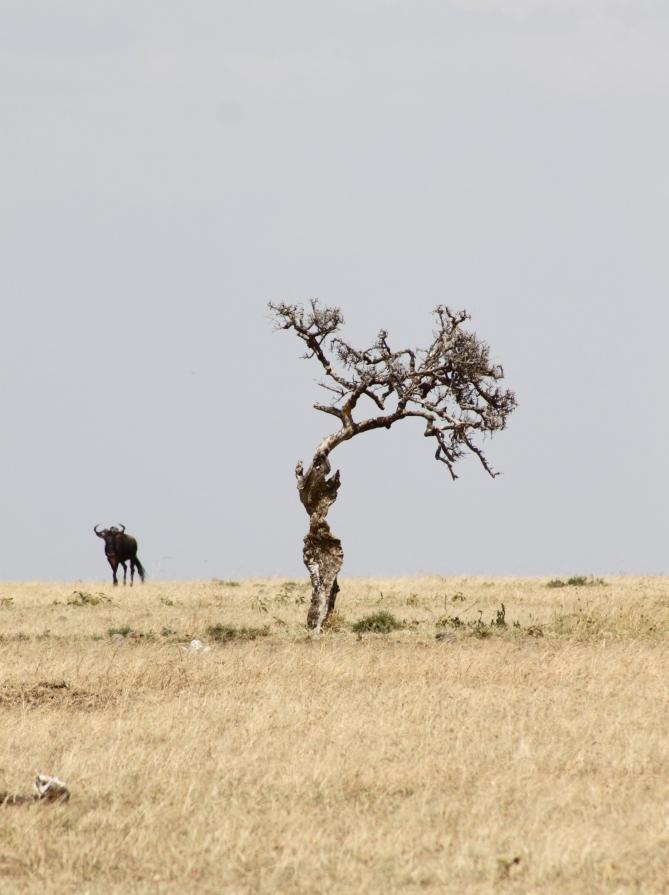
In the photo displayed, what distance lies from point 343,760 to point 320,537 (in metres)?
14.1

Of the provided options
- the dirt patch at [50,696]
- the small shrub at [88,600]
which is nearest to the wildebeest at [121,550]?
the small shrub at [88,600]

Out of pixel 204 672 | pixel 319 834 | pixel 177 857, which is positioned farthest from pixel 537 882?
pixel 204 672

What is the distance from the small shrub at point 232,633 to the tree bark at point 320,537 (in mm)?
1743

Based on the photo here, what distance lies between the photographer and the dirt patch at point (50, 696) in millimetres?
16172

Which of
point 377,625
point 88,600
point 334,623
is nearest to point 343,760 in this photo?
point 377,625

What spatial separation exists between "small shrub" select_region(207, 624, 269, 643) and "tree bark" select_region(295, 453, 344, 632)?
1.74 metres

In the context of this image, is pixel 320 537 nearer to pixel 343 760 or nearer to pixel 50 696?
pixel 50 696

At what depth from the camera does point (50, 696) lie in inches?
663

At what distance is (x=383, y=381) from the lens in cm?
2675

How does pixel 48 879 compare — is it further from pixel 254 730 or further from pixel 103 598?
pixel 103 598

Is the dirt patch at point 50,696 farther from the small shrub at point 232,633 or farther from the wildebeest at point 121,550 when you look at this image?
the wildebeest at point 121,550

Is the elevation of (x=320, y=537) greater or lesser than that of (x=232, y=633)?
greater

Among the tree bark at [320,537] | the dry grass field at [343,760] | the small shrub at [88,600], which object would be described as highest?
the tree bark at [320,537]

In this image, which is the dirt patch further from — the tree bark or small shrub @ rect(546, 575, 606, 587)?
small shrub @ rect(546, 575, 606, 587)
